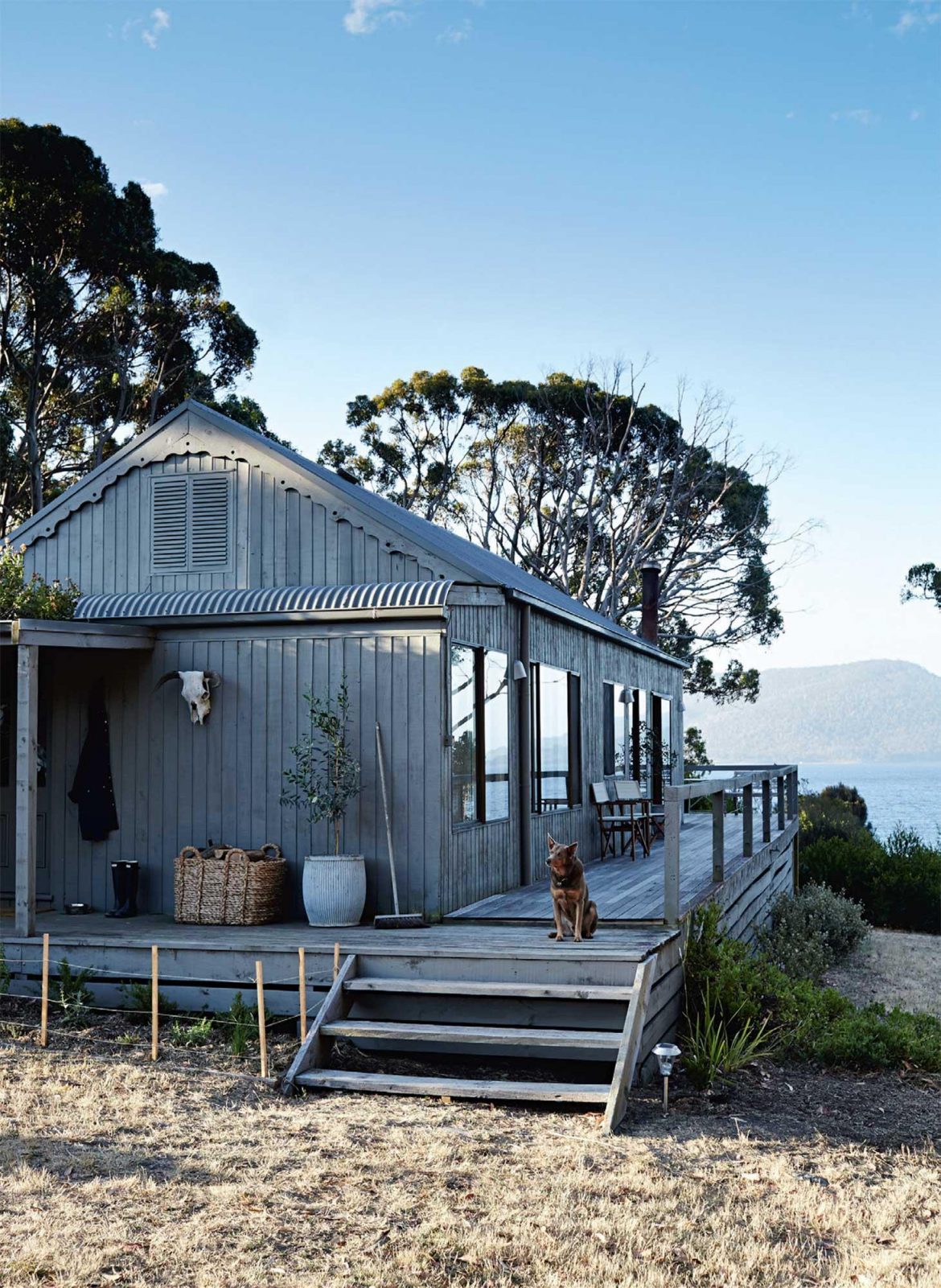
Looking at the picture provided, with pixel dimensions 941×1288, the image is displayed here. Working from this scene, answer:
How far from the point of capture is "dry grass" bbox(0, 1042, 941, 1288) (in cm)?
440

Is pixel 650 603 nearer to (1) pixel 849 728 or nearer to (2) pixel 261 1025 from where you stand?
(2) pixel 261 1025

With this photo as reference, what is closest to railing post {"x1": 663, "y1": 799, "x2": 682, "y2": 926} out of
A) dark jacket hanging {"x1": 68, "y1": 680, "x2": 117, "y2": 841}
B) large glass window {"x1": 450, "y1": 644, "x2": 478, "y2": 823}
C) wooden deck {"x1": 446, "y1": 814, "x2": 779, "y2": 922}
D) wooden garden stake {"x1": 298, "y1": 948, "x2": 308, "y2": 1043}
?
wooden deck {"x1": 446, "y1": 814, "x2": 779, "y2": 922}

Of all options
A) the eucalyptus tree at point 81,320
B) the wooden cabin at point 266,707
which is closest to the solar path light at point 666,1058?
the wooden cabin at point 266,707

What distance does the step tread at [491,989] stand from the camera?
6.98 metres

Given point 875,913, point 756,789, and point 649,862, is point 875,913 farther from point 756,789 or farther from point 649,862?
point 756,789

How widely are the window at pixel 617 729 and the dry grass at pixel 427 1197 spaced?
892cm

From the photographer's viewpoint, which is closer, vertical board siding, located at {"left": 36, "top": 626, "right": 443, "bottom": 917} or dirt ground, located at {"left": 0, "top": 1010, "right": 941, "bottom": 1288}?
dirt ground, located at {"left": 0, "top": 1010, "right": 941, "bottom": 1288}

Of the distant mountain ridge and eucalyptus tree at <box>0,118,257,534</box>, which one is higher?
eucalyptus tree at <box>0,118,257,534</box>

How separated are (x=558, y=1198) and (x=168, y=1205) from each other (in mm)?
1563

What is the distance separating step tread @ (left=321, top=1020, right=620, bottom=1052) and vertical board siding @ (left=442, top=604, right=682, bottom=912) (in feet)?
6.78

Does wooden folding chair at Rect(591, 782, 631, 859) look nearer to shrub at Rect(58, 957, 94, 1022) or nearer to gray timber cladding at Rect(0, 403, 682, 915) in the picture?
gray timber cladding at Rect(0, 403, 682, 915)

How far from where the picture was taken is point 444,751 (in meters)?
9.27

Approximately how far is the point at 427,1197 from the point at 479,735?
17.8 ft

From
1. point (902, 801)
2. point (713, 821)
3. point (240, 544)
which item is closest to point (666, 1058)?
point (713, 821)
